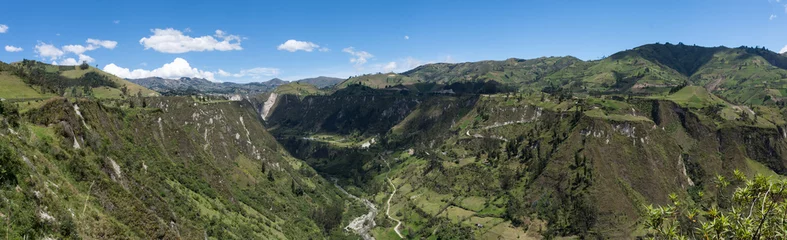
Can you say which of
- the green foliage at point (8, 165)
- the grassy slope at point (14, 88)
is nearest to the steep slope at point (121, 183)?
Result: the green foliage at point (8, 165)

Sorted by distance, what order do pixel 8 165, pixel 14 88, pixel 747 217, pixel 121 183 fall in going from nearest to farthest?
pixel 747 217, pixel 8 165, pixel 121 183, pixel 14 88

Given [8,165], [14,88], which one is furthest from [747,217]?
[14,88]

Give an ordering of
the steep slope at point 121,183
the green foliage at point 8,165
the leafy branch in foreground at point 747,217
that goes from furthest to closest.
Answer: the steep slope at point 121,183, the green foliage at point 8,165, the leafy branch in foreground at point 747,217

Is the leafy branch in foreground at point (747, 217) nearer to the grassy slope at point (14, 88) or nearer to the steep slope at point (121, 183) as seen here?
the steep slope at point (121, 183)

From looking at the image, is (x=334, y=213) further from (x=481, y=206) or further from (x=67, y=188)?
(x=67, y=188)

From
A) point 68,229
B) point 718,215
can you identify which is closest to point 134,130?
point 68,229

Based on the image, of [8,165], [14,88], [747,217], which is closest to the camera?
[747,217]

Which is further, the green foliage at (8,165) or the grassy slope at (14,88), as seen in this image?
the grassy slope at (14,88)

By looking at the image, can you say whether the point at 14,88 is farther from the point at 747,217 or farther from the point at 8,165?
the point at 747,217

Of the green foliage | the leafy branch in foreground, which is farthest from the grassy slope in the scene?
the leafy branch in foreground
